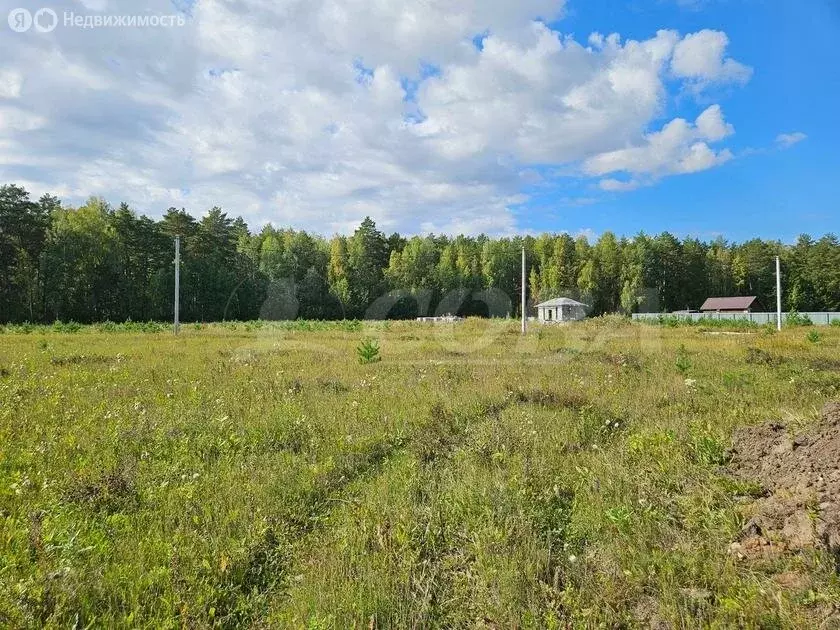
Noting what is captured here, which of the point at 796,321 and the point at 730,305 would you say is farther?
the point at 730,305

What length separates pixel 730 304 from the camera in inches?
2485

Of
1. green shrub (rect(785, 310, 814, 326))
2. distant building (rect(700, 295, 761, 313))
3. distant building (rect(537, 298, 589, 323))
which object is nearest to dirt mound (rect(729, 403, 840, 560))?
green shrub (rect(785, 310, 814, 326))

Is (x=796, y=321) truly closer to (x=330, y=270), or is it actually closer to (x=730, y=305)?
(x=730, y=305)

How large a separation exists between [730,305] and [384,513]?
71848mm

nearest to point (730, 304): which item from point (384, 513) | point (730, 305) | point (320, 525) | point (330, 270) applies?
point (730, 305)

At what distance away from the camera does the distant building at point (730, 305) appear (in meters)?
60.5

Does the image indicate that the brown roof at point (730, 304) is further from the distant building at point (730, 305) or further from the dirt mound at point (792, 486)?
the dirt mound at point (792, 486)

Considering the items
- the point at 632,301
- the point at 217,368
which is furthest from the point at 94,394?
the point at 632,301

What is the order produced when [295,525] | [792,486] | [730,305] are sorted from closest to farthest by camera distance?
[792,486] < [295,525] < [730,305]

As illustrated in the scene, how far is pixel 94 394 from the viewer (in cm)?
817

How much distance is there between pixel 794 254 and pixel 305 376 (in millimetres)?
91442

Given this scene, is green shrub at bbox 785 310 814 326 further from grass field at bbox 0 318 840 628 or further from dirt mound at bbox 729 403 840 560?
dirt mound at bbox 729 403 840 560

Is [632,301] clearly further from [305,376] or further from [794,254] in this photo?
[305,376]

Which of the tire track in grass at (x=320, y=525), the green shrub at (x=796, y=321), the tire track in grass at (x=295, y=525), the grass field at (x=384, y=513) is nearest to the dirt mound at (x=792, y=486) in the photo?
the grass field at (x=384, y=513)
